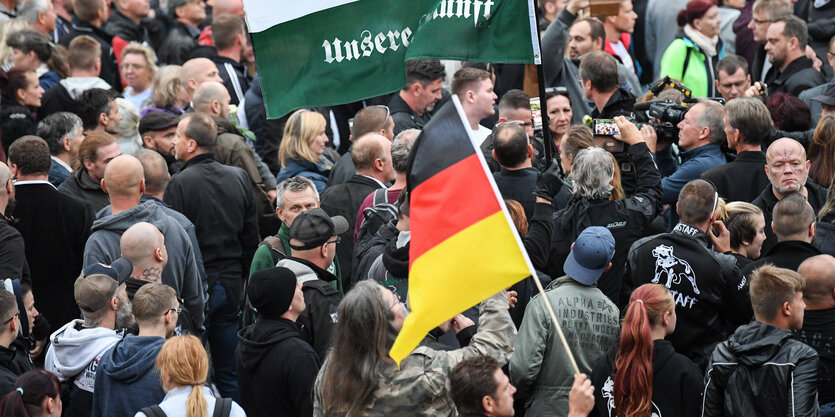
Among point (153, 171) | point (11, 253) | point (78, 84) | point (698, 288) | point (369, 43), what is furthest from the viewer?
point (78, 84)

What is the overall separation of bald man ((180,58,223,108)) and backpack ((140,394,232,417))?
5.83 m

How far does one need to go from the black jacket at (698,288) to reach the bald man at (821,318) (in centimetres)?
39

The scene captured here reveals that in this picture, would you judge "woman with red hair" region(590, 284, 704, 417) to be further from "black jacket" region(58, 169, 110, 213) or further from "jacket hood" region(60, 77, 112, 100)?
"jacket hood" region(60, 77, 112, 100)

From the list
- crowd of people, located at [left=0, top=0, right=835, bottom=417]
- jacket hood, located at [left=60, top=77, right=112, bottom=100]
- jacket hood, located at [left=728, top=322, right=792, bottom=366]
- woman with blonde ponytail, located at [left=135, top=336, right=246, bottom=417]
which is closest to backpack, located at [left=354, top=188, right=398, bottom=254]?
crowd of people, located at [left=0, top=0, right=835, bottom=417]

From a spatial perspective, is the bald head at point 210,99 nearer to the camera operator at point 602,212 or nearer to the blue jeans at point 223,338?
the blue jeans at point 223,338

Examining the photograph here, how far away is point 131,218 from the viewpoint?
7.56 metres

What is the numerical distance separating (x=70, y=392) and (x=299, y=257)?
60.1 inches

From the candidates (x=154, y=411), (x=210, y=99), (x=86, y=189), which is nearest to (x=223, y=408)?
(x=154, y=411)

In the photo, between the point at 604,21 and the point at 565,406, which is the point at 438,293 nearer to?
the point at 565,406

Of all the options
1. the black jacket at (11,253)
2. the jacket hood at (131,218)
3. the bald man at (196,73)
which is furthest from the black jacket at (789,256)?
the bald man at (196,73)

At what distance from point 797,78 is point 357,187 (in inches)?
175

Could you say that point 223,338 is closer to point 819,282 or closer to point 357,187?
point 357,187

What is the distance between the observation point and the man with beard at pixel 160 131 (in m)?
9.34

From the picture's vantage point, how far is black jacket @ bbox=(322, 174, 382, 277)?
8242 mm
